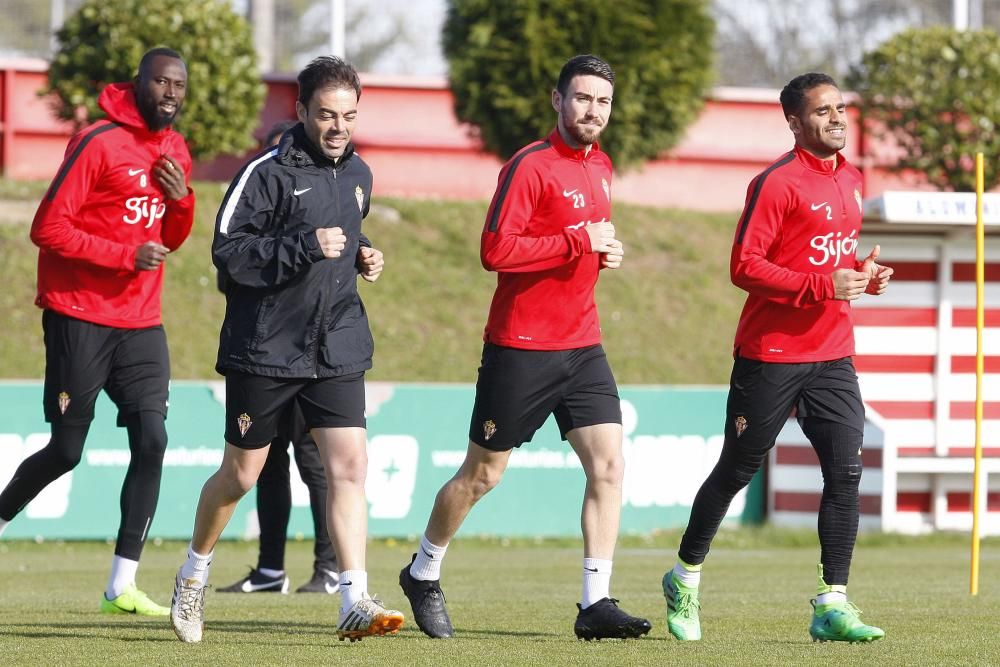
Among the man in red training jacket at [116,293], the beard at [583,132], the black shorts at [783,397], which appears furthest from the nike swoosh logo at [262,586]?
the beard at [583,132]

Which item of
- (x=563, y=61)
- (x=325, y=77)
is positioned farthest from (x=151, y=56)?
(x=563, y=61)

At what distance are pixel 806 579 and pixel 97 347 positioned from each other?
16.4 ft

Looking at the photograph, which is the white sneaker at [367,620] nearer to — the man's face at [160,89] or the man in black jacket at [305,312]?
the man in black jacket at [305,312]

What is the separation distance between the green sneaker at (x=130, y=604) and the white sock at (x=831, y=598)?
3054mm

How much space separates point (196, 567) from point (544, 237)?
6.25 ft

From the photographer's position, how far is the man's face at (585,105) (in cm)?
671

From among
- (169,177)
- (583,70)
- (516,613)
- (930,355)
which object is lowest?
(516,613)

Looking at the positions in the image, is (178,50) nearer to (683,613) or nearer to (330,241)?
(330,241)

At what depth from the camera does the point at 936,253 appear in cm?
1516

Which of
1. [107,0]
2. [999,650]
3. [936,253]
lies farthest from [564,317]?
[107,0]

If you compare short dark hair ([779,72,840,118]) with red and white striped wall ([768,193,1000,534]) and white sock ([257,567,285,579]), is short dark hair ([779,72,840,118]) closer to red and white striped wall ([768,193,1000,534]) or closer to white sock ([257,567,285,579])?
white sock ([257,567,285,579])

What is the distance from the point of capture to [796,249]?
22.3 ft

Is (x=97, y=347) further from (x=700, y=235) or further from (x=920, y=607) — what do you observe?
(x=700, y=235)

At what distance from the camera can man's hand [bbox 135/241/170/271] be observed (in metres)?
7.25
